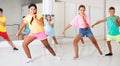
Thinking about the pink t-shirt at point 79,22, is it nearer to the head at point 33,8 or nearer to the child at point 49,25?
the head at point 33,8

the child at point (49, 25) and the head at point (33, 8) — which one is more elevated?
the head at point (33, 8)

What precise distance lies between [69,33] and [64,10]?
1116 mm

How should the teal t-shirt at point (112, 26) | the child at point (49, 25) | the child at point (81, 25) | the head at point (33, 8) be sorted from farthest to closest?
the child at point (49, 25) → the teal t-shirt at point (112, 26) → the child at point (81, 25) → the head at point (33, 8)

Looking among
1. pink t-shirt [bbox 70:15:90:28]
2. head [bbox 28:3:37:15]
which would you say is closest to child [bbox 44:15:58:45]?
pink t-shirt [bbox 70:15:90:28]

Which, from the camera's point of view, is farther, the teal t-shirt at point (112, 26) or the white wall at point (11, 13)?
the white wall at point (11, 13)

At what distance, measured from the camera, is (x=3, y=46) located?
916cm

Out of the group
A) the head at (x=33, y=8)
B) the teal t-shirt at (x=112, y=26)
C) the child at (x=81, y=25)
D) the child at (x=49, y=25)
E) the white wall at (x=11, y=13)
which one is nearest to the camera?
the head at (x=33, y=8)

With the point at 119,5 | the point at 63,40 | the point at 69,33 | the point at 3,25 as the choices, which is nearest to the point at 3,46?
the point at 3,25

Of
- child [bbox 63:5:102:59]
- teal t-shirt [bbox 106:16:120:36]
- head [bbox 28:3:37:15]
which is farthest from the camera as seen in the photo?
teal t-shirt [bbox 106:16:120:36]

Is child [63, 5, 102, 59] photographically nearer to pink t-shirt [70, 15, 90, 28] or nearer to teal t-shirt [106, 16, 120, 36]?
pink t-shirt [70, 15, 90, 28]

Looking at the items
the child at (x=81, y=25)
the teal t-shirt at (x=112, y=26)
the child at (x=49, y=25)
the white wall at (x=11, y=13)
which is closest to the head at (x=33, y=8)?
the child at (x=81, y=25)

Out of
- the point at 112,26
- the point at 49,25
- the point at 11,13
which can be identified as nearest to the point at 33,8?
the point at 112,26

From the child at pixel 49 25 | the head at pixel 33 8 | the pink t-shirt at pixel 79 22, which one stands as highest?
the head at pixel 33 8

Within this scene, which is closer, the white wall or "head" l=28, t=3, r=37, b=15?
"head" l=28, t=3, r=37, b=15
